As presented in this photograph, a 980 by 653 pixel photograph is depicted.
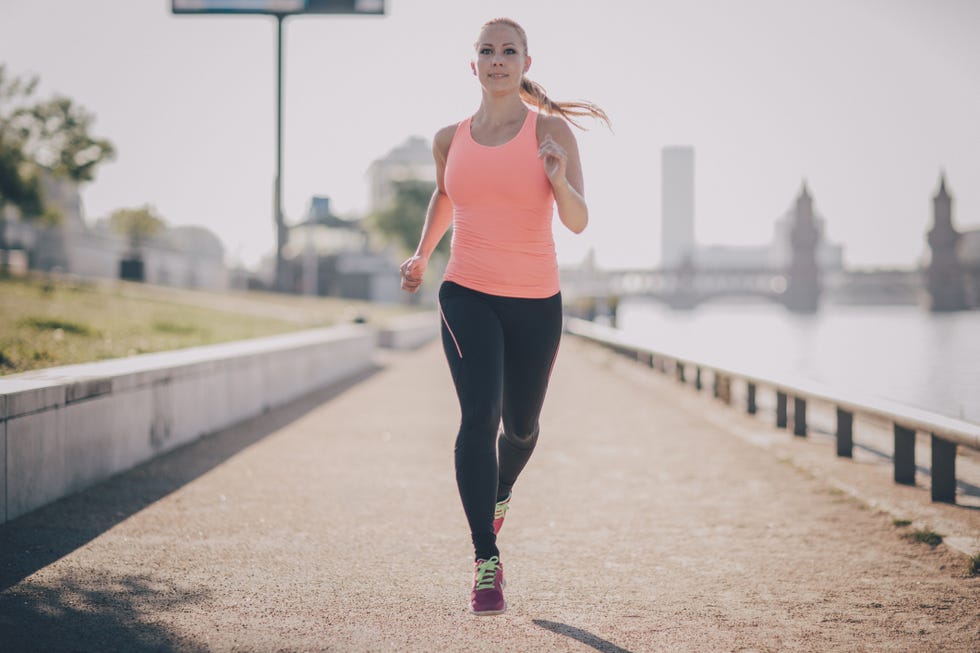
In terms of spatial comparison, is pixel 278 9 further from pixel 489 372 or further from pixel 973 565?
pixel 973 565

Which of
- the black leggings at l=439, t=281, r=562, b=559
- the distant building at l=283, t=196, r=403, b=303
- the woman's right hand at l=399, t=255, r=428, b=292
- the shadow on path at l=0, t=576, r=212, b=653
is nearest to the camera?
the shadow on path at l=0, t=576, r=212, b=653

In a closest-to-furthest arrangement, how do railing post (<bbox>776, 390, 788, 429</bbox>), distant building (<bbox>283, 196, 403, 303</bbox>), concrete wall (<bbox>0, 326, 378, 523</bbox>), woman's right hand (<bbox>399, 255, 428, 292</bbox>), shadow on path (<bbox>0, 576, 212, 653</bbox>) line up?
1. shadow on path (<bbox>0, 576, 212, 653</bbox>)
2. woman's right hand (<bbox>399, 255, 428, 292</bbox>)
3. concrete wall (<bbox>0, 326, 378, 523</bbox>)
4. railing post (<bbox>776, 390, 788, 429</bbox>)
5. distant building (<bbox>283, 196, 403, 303</bbox>)

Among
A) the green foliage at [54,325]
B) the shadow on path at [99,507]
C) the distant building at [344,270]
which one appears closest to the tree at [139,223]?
the distant building at [344,270]

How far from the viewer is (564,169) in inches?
115

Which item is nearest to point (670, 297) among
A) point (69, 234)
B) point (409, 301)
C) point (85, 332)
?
point (409, 301)

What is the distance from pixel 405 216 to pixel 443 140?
6475 cm

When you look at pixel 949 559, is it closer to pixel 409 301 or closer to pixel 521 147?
pixel 521 147

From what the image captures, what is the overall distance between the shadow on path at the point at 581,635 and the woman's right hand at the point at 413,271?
127cm

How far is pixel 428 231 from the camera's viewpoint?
11.5 ft

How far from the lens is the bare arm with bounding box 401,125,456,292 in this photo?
10.8 feet

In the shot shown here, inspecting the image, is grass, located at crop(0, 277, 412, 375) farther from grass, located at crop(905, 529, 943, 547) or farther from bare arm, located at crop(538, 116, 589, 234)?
grass, located at crop(905, 529, 943, 547)

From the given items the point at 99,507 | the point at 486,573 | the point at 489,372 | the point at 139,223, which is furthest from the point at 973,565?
the point at 139,223

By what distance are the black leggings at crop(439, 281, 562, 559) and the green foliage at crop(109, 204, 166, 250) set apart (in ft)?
211

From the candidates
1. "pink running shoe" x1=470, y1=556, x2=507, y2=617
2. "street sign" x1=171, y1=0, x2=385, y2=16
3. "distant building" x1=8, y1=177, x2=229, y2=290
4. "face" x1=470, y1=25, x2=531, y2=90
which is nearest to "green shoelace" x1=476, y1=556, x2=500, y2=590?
"pink running shoe" x1=470, y1=556, x2=507, y2=617
